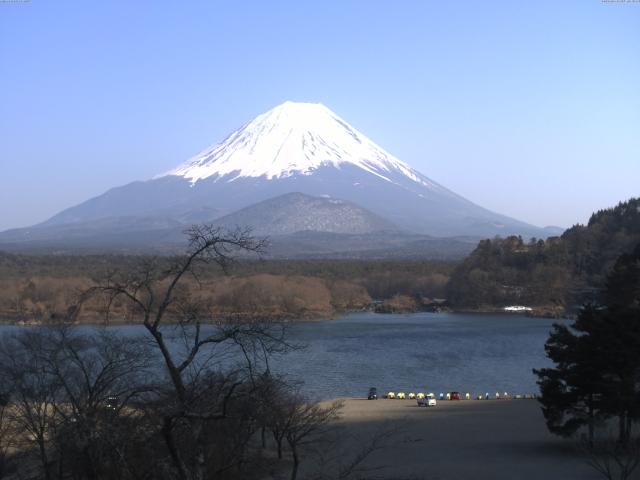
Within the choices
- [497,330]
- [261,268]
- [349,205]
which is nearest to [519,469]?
[497,330]

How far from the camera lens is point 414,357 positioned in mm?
22875

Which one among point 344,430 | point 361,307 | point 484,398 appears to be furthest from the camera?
point 361,307

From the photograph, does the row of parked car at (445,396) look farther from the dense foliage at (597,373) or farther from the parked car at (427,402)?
the dense foliage at (597,373)

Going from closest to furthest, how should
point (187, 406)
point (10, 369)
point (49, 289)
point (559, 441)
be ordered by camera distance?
point (187, 406) < point (10, 369) < point (559, 441) < point (49, 289)

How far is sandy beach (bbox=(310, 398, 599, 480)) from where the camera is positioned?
9.44m

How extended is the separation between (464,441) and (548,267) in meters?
35.4

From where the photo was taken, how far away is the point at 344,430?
12023mm

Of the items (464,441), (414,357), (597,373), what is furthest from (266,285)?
(597,373)

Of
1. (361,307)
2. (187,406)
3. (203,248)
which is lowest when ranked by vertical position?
(361,307)

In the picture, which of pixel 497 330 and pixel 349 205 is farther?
pixel 349 205

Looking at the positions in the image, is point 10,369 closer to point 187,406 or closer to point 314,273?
point 187,406

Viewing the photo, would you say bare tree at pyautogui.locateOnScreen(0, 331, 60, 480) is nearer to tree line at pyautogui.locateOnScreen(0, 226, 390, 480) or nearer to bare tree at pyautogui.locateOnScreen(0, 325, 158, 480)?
bare tree at pyautogui.locateOnScreen(0, 325, 158, 480)

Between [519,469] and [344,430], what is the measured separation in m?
3.04

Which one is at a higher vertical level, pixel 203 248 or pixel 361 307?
pixel 203 248
